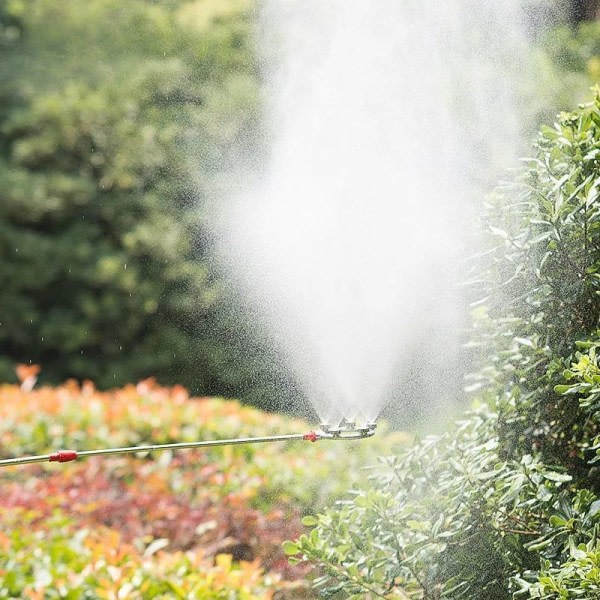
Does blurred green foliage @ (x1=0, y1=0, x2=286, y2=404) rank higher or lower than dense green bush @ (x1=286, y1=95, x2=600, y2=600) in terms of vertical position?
higher

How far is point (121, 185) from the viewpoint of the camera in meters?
→ 10.2

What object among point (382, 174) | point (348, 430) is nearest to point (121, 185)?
point (382, 174)

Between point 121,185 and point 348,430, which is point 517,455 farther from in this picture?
point 121,185

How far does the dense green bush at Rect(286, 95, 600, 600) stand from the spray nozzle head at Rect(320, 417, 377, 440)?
0.15 meters

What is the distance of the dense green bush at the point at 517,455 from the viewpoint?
2463mm

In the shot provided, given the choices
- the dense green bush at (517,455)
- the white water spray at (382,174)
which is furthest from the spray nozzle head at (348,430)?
the white water spray at (382,174)

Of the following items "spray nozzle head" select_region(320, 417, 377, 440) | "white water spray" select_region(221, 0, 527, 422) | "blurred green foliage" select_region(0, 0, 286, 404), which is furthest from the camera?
"blurred green foliage" select_region(0, 0, 286, 404)

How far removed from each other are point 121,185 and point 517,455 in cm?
815

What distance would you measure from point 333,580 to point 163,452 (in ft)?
8.82

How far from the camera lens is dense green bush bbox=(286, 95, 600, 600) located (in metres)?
2.46

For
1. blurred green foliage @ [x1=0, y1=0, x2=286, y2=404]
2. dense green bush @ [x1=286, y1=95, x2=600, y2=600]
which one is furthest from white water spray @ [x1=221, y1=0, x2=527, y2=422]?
blurred green foliage @ [x1=0, y1=0, x2=286, y2=404]

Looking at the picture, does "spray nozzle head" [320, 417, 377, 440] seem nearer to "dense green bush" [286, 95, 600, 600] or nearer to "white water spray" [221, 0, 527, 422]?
"dense green bush" [286, 95, 600, 600]

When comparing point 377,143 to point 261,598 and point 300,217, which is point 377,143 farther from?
point 261,598

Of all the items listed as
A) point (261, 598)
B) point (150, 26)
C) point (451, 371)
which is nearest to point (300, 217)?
point (451, 371)
